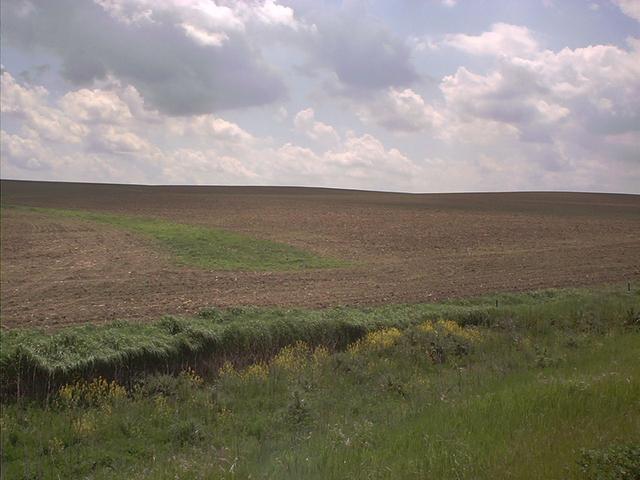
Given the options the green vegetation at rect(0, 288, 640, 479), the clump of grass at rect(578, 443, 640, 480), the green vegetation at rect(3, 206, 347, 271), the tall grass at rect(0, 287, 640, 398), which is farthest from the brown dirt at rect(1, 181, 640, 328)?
the clump of grass at rect(578, 443, 640, 480)

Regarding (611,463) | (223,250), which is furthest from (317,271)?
(611,463)

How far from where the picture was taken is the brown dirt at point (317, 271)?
18031mm

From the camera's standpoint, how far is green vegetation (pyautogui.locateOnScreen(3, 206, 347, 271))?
26.0 meters

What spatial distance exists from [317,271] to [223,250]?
6627 millimetres

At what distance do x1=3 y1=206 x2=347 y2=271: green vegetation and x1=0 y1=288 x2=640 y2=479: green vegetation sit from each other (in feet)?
33.2

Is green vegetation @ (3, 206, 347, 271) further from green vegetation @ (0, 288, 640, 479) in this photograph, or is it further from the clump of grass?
the clump of grass

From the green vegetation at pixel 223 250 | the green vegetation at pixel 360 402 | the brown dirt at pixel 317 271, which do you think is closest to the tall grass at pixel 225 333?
the green vegetation at pixel 360 402

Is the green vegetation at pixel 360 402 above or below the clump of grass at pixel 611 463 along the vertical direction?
below

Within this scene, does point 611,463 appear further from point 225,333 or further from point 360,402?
point 225,333

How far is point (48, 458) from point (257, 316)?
25.5ft

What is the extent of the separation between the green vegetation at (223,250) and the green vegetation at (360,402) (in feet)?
33.2

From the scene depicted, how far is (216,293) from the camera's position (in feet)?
63.2

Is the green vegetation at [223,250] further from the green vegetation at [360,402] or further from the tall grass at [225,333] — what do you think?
the green vegetation at [360,402]

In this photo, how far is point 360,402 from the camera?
974cm
